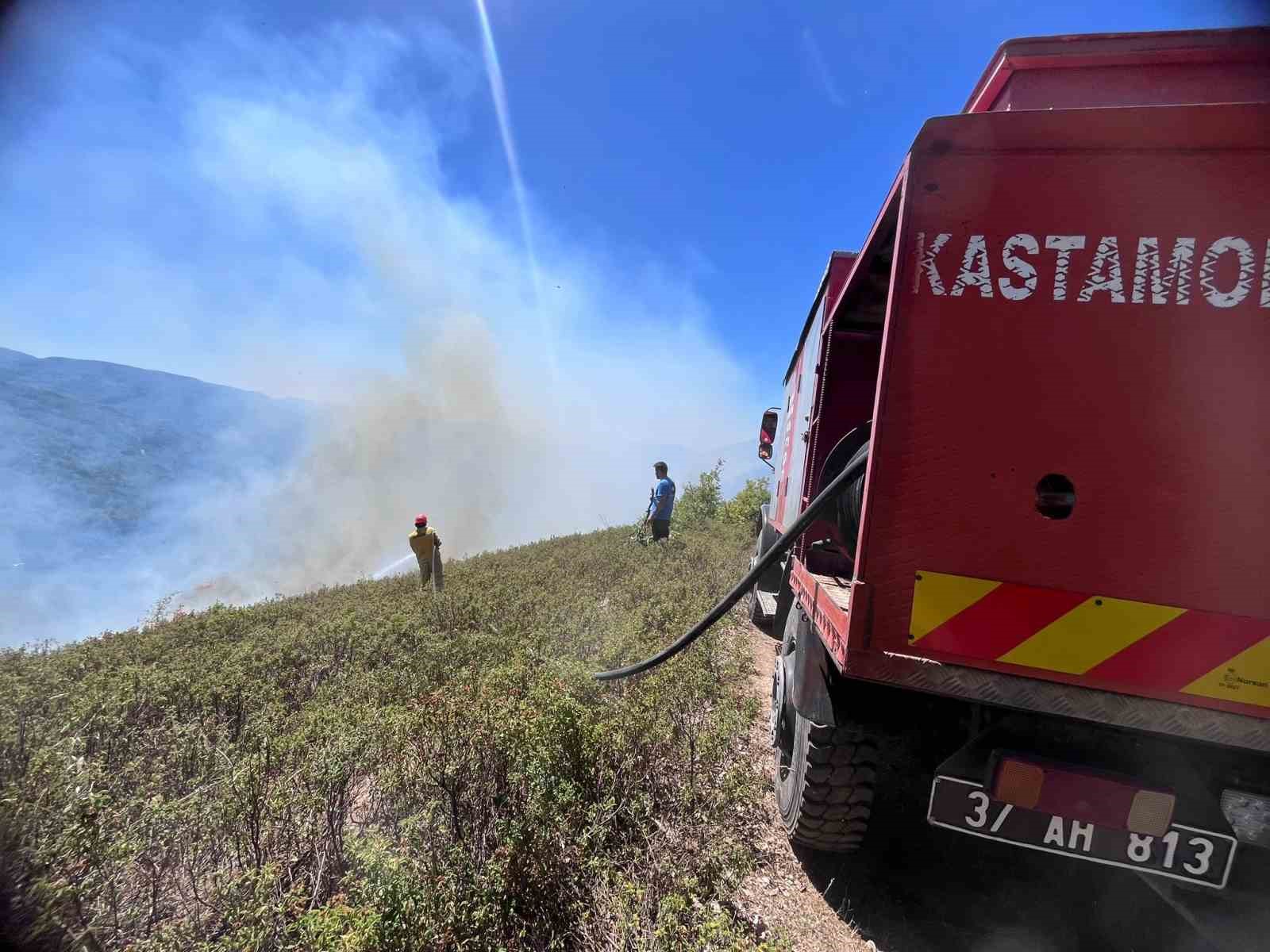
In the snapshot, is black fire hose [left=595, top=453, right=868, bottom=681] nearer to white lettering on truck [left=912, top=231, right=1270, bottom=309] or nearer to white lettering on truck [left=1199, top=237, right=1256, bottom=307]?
white lettering on truck [left=912, top=231, right=1270, bottom=309]

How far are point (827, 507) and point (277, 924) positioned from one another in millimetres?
2754

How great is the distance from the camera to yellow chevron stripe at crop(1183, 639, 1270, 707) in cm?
137

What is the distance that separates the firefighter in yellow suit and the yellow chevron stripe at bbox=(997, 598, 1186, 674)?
6728mm

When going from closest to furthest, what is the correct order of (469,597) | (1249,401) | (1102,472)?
(1249,401) < (1102,472) < (469,597)

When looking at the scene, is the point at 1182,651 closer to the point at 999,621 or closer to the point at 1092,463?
the point at 999,621

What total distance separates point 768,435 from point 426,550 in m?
5.06

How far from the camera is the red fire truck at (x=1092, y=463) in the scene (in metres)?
1.40

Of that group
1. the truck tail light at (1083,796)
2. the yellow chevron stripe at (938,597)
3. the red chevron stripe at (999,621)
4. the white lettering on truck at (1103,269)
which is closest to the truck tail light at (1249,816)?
the truck tail light at (1083,796)

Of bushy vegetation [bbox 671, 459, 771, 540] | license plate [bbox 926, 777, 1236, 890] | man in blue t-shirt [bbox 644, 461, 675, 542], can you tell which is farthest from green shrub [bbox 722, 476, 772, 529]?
license plate [bbox 926, 777, 1236, 890]

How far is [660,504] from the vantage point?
29.7 feet

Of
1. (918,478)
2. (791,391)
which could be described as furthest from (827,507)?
(791,391)

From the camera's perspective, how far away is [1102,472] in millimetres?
1485

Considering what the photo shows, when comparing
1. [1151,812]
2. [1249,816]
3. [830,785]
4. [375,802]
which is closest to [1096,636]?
[1151,812]

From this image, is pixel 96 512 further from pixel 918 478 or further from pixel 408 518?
pixel 918 478
